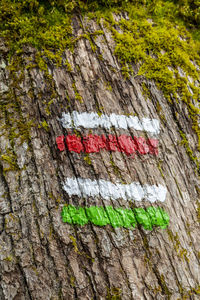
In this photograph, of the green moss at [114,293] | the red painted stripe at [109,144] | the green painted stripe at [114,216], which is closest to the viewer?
the green moss at [114,293]

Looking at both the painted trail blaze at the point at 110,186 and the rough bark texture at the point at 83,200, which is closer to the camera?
the rough bark texture at the point at 83,200

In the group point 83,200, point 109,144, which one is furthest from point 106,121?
point 83,200

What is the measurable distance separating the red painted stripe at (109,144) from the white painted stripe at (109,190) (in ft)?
0.73

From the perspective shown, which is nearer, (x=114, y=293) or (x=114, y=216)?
(x=114, y=293)

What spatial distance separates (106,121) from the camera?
1.87 m

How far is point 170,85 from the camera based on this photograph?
2.14 metres

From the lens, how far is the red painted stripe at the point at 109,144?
176 cm

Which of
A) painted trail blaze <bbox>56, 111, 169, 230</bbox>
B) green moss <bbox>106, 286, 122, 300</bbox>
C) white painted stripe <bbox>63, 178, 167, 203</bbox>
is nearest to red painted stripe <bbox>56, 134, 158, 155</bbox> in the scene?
painted trail blaze <bbox>56, 111, 169, 230</bbox>

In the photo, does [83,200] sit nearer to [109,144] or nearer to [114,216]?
[114,216]

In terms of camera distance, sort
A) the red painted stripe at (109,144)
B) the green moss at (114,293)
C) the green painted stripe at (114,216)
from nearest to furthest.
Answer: the green moss at (114,293)
the green painted stripe at (114,216)
the red painted stripe at (109,144)

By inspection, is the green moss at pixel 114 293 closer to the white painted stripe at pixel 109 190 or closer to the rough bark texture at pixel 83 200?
the rough bark texture at pixel 83 200

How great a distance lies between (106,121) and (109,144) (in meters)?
0.18

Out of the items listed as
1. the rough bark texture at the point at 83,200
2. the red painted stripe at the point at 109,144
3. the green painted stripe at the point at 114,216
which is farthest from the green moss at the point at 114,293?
the red painted stripe at the point at 109,144

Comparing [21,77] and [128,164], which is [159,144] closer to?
[128,164]
